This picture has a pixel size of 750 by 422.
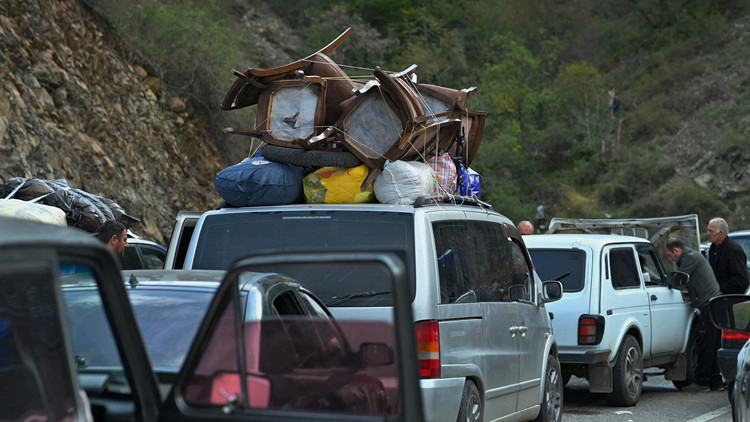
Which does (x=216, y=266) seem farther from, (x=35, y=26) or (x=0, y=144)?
(x=35, y=26)

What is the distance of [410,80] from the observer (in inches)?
323

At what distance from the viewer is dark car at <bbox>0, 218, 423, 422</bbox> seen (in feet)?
8.77

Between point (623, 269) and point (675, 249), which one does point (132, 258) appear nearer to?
point (623, 269)

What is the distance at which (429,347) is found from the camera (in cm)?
598

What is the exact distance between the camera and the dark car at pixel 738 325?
5.84 m

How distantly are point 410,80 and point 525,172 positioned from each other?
4431 centimetres

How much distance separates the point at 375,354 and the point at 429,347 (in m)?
2.68

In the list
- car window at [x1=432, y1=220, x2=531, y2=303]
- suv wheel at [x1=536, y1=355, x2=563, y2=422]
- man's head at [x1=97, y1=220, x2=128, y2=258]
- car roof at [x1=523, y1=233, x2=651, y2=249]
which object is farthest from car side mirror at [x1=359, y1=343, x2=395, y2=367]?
car roof at [x1=523, y1=233, x2=651, y2=249]

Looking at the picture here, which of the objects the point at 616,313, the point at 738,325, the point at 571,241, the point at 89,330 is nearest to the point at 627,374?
the point at 616,313

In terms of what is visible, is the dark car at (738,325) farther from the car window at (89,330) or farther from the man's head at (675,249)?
the man's head at (675,249)

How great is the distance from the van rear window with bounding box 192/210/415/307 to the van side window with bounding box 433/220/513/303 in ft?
1.09

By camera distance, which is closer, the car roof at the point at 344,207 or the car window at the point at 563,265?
the car roof at the point at 344,207

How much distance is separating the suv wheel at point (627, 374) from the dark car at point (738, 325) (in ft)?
8.67

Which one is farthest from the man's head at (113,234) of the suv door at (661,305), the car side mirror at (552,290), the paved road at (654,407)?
the suv door at (661,305)
